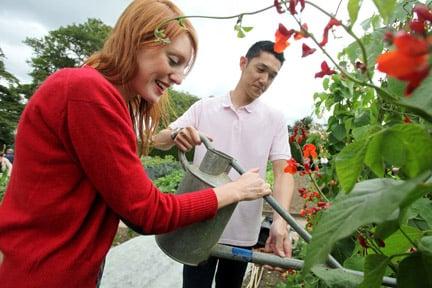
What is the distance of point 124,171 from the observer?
3.63 ft

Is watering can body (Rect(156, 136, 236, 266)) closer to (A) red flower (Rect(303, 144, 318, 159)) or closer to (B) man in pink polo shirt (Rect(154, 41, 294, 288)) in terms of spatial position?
(A) red flower (Rect(303, 144, 318, 159))

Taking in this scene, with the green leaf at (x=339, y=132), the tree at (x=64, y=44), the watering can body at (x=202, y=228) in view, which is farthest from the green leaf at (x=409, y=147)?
the tree at (x=64, y=44)

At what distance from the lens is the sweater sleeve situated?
3.53 ft

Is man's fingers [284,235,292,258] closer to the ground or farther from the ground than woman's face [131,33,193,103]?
closer to the ground

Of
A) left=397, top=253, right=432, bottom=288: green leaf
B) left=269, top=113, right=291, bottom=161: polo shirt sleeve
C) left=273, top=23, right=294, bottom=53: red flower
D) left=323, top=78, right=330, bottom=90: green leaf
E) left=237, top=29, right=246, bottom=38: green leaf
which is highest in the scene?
left=273, top=23, right=294, bottom=53: red flower

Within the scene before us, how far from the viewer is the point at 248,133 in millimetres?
2283

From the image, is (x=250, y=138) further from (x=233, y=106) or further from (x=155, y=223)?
(x=155, y=223)

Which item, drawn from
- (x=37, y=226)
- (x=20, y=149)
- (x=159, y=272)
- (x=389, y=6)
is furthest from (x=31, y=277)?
(x=159, y=272)

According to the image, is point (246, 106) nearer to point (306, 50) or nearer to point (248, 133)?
point (248, 133)

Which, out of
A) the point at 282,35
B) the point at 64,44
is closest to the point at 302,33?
the point at 282,35

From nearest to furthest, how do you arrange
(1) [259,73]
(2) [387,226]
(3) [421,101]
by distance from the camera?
(3) [421,101]
(2) [387,226]
(1) [259,73]

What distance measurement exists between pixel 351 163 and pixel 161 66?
965mm

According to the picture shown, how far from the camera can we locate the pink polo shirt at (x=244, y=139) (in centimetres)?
228

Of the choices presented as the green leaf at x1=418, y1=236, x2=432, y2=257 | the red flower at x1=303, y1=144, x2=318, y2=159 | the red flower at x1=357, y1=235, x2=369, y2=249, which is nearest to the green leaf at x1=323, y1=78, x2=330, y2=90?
the red flower at x1=303, y1=144, x2=318, y2=159
